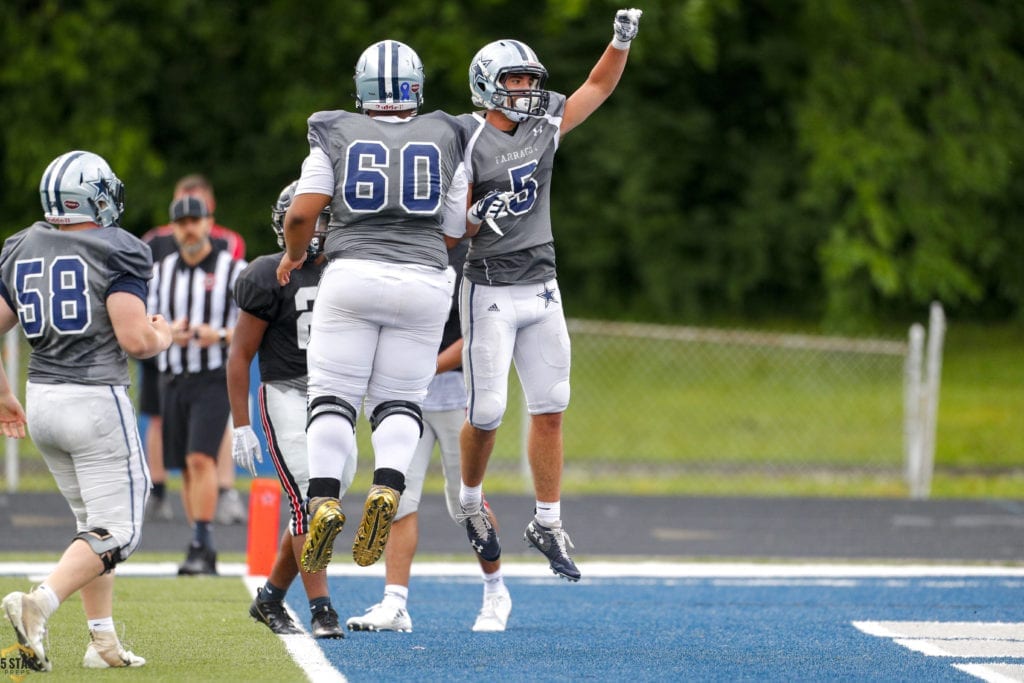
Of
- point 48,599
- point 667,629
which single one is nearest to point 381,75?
point 48,599

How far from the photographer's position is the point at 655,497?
14117 millimetres

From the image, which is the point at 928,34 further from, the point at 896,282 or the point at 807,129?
the point at 896,282

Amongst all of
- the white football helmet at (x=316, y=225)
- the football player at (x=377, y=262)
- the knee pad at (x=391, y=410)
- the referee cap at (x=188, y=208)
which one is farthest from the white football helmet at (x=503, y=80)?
the referee cap at (x=188, y=208)

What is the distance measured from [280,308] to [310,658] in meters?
1.54

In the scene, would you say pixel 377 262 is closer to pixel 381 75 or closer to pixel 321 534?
pixel 381 75

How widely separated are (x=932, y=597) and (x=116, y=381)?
4.83 m

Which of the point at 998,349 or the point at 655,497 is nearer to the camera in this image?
the point at 655,497

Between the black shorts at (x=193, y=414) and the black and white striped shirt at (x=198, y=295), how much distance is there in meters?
0.09

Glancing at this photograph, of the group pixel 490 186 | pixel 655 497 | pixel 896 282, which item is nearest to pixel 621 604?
pixel 490 186

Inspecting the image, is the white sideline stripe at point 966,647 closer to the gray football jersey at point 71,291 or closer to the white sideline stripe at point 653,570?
the white sideline stripe at point 653,570

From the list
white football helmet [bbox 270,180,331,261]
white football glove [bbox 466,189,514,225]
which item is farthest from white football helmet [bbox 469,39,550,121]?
white football helmet [bbox 270,180,331,261]

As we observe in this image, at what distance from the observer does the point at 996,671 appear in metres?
5.88

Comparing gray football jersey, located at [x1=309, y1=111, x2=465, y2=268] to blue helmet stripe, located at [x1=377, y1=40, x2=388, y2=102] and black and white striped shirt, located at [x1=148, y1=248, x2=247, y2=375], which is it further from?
black and white striped shirt, located at [x1=148, y1=248, x2=247, y2=375]

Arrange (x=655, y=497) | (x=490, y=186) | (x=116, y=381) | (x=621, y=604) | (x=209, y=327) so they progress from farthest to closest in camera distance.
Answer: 1. (x=655, y=497)
2. (x=209, y=327)
3. (x=621, y=604)
4. (x=490, y=186)
5. (x=116, y=381)
